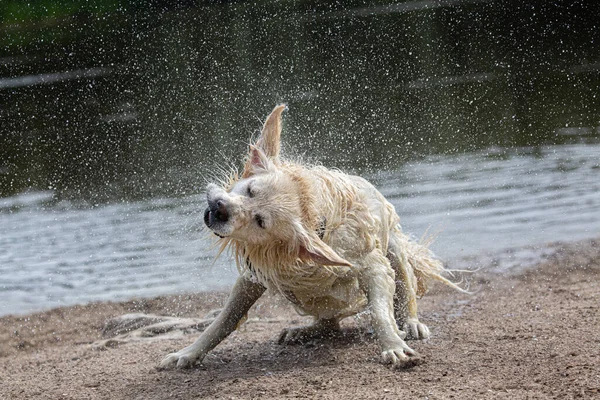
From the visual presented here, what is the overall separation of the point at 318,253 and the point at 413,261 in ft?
6.00

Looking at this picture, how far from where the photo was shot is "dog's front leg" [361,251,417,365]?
5500mm

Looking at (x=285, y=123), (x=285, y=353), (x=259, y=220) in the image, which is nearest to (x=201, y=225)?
(x=285, y=353)

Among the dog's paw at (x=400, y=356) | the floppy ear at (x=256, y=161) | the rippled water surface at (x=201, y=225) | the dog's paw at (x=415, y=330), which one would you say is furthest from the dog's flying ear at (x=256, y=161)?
the rippled water surface at (x=201, y=225)

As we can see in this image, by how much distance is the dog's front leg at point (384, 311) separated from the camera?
217 inches

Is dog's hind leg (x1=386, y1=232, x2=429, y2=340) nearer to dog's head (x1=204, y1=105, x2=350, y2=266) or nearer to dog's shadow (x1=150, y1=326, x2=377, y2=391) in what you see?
dog's shadow (x1=150, y1=326, x2=377, y2=391)

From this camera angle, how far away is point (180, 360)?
5918mm

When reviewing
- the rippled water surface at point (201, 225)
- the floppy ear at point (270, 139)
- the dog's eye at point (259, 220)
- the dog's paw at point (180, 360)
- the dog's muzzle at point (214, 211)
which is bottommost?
the rippled water surface at point (201, 225)

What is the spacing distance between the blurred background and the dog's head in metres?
0.69

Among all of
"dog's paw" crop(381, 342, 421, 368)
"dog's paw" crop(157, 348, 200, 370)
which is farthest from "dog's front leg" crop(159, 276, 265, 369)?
"dog's paw" crop(381, 342, 421, 368)

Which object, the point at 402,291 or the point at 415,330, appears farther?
the point at 402,291

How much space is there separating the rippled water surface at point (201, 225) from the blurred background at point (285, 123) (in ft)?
0.10

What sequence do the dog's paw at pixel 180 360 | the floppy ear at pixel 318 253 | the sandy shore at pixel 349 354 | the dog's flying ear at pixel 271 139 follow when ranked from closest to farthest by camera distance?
the sandy shore at pixel 349 354, the floppy ear at pixel 318 253, the dog's flying ear at pixel 271 139, the dog's paw at pixel 180 360

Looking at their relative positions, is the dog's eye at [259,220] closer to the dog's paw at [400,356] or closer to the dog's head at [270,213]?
the dog's head at [270,213]

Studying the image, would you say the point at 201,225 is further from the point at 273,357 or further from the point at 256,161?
the point at 256,161
